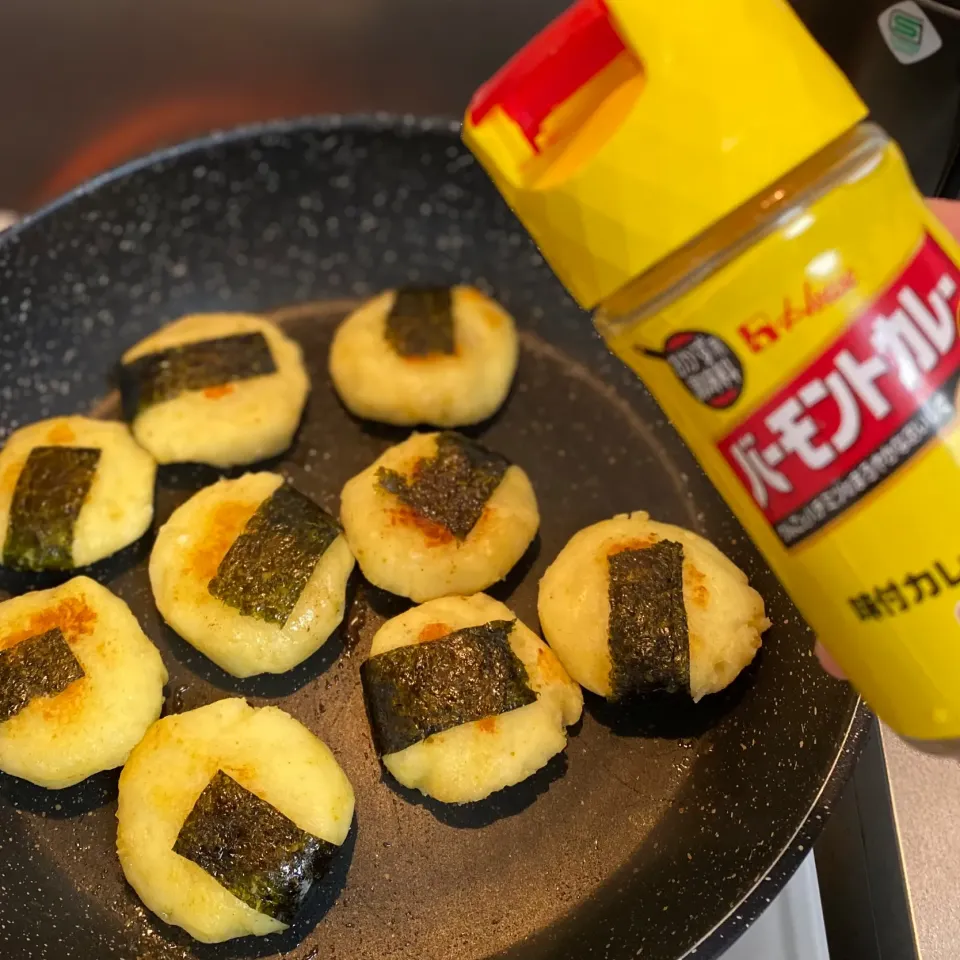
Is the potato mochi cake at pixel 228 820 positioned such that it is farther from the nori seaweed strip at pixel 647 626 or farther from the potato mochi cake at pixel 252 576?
the nori seaweed strip at pixel 647 626

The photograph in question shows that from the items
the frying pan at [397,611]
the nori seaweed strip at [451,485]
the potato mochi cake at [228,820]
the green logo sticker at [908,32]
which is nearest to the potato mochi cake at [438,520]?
the nori seaweed strip at [451,485]

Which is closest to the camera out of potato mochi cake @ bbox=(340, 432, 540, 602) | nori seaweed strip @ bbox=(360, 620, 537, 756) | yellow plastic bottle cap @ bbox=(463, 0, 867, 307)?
yellow plastic bottle cap @ bbox=(463, 0, 867, 307)

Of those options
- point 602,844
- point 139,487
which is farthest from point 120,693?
point 602,844

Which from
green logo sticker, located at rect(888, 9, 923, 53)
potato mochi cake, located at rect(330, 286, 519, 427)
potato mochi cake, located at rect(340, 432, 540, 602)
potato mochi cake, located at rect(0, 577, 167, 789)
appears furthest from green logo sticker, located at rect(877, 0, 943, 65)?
potato mochi cake, located at rect(0, 577, 167, 789)

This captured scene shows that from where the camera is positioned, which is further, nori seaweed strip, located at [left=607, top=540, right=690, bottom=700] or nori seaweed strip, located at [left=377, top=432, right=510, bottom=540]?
nori seaweed strip, located at [left=377, top=432, right=510, bottom=540]

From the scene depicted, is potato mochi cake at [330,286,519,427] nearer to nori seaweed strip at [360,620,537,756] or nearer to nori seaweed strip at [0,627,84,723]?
nori seaweed strip at [360,620,537,756]
